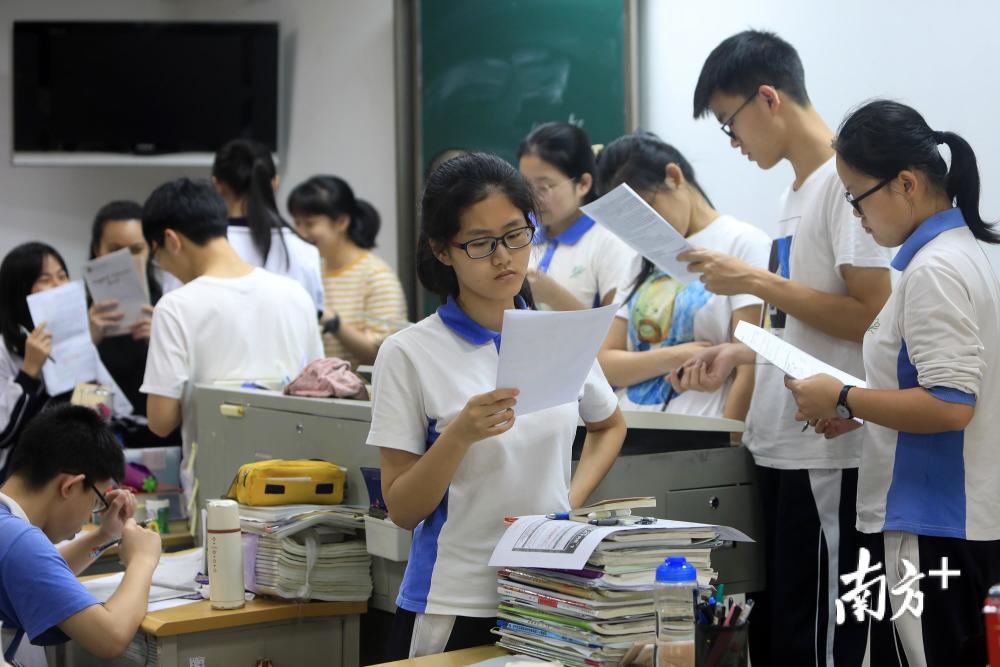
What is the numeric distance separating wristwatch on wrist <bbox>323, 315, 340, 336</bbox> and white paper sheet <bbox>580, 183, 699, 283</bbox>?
1.92m

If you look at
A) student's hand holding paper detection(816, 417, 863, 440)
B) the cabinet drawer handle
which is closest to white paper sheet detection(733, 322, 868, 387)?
student's hand holding paper detection(816, 417, 863, 440)

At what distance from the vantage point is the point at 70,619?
2.23 meters

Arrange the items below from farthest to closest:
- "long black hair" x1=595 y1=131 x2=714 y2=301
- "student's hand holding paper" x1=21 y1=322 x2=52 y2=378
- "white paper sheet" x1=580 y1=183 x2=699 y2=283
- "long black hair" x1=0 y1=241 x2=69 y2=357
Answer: "long black hair" x1=0 y1=241 x2=69 y2=357 → "student's hand holding paper" x1=21 y1=322 x2=52 y2=378 → "long black hair" x1=595 y1=131 x2=714 y2=301 → "white paper sheet" x1=580 y1=183 x2=699 y2=283

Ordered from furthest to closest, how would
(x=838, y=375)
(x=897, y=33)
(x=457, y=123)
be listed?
(x=457, y=123)
(x=897, y=33)
(x=838, y=375)

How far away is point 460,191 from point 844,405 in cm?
80

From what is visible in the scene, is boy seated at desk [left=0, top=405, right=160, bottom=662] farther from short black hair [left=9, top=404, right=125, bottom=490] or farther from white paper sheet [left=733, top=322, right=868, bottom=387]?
white paper sheet [left=733, top=322, right=868, bottom=387]

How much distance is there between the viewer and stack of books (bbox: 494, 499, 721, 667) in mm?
1709

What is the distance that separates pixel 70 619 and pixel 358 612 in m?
0.64

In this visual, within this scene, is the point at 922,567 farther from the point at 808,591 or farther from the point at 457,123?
the point at 457,123

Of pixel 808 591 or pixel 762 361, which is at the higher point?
pixel 762 361

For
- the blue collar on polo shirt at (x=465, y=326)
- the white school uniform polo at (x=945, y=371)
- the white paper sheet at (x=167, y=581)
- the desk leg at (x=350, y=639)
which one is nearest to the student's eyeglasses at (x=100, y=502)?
Result: the white paper sheet at (x=167, y=581)

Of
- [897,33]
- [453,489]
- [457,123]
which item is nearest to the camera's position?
[453,489]

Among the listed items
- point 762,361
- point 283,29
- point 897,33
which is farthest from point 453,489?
point 283,29

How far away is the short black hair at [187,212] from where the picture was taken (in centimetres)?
332
